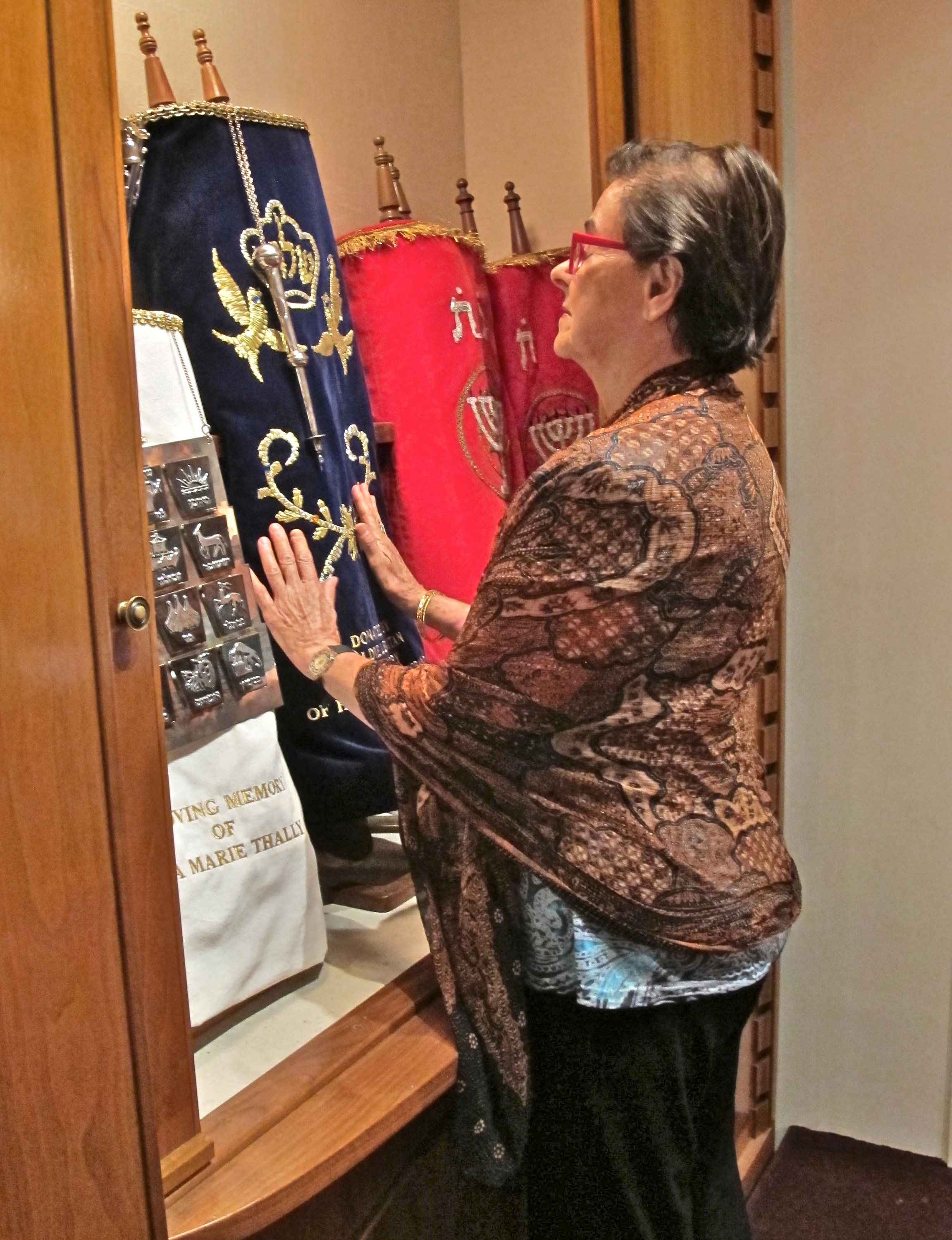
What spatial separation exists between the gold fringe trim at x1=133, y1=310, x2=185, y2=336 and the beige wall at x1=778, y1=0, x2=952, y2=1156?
3.24 ft

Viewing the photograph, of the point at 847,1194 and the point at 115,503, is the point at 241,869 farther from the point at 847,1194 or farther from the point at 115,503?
the point at 847,1194

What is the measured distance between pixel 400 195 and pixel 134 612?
0.86 m

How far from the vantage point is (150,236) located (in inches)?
41.4

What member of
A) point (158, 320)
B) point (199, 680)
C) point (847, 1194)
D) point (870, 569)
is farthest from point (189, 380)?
point (847, 1194)

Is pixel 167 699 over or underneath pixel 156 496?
underneath

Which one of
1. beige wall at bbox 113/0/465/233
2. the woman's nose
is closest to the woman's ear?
the woman's nose

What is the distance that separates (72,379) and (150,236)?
44cm

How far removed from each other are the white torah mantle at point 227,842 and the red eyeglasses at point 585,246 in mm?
368

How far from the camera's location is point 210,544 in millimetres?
981

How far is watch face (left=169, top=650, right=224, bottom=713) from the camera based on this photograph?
3.13 ft

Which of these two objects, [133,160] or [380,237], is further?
[380,237]

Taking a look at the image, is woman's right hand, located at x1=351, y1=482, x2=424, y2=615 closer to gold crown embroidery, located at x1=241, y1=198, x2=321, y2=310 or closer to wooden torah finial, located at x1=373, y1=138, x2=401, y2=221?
gold crown embroidery, located at x1=241, y1=198, x2=321, y2=310

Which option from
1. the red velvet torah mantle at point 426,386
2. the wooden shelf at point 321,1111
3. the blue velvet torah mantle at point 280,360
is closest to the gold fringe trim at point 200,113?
the blue velvet torah mantle at point 280,360

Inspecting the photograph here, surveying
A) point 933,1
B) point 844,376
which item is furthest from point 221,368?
point 933,1
